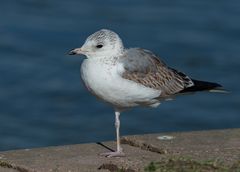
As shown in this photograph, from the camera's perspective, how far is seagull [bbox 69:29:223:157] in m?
8.64

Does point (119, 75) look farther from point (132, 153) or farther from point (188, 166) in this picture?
point (188, 166)

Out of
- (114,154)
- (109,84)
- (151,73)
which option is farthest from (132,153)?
(151,73)

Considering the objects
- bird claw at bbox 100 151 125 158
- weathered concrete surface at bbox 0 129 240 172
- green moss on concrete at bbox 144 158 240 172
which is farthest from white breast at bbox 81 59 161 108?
green moss on concrete at bbox 144 158 240 172

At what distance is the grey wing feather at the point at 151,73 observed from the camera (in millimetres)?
8898

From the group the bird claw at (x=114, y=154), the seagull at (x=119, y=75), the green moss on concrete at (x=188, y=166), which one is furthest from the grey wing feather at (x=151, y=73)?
the green moss on concrete at (x=188, y=166)

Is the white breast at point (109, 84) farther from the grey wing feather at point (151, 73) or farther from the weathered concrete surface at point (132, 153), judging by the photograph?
the weathered concrete surface at point (132, 153)

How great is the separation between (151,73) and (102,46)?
0.54 meters

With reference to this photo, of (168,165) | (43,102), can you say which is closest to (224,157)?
(168,165)

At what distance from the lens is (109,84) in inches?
339

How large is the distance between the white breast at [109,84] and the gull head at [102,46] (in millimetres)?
72

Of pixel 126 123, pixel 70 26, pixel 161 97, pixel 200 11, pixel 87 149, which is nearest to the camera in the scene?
pixel 87 149

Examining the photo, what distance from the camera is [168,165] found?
7676 mm

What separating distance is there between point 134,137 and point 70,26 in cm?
912

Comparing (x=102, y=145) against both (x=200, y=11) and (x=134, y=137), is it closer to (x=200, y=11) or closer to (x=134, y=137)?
(x=134, y=137)
